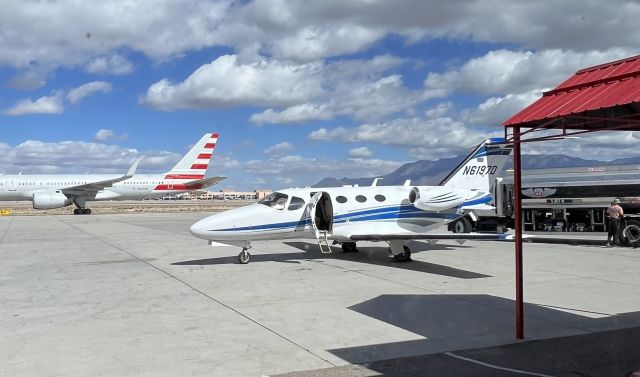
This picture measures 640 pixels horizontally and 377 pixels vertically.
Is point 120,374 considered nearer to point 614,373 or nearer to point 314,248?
point 614,373

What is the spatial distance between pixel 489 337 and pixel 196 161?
165ft

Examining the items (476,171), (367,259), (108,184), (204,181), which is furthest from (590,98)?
(204,181)

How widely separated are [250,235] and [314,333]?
23.6 feet

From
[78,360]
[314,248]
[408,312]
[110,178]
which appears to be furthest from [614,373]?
[110,178]

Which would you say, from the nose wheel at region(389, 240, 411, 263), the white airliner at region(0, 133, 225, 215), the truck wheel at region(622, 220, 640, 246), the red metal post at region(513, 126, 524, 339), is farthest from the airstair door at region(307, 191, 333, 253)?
the white airliner at region(0, 133, 225, 215)

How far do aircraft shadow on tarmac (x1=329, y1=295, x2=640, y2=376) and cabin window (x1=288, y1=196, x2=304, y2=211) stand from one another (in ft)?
18.6

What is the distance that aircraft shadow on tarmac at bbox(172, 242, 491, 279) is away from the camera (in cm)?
1373

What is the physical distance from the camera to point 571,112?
6652mm

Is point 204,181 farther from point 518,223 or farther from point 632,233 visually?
point 518,223

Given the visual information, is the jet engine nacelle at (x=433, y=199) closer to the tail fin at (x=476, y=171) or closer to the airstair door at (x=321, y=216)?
the tail fin at (x=476, y=171)

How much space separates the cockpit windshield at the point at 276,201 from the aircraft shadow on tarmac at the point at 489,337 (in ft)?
18.9

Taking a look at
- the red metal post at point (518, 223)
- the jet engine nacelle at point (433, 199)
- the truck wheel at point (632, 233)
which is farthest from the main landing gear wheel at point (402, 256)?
the truck wheel at point (632, 233)

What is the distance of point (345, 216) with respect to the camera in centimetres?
1580

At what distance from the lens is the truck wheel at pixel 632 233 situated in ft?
62.0
